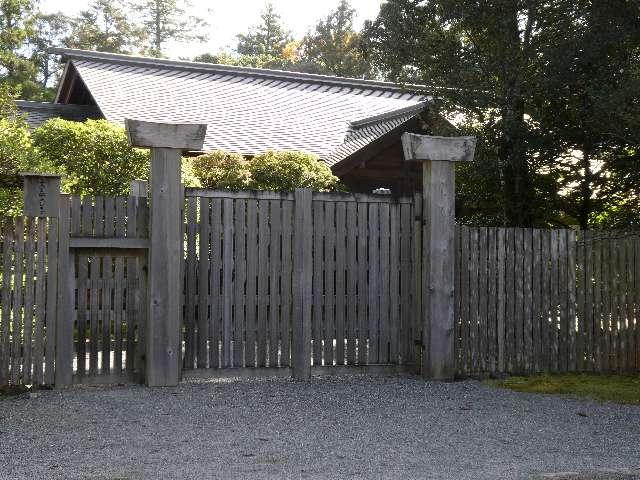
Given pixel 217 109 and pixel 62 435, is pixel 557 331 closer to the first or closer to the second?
pixel 62 435

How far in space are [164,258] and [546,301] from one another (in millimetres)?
4124

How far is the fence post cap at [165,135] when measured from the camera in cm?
724

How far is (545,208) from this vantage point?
43.0ft

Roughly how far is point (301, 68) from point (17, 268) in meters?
36.7

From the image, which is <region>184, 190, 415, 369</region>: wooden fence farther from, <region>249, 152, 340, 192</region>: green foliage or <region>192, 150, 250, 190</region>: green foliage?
<region>192, 150, 250, 190</region>: green foliage

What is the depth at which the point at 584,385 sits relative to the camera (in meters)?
8.05

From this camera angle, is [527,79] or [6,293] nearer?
[6,293]

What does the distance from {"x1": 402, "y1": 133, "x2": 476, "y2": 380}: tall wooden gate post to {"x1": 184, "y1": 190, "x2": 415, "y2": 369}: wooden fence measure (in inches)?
9.4

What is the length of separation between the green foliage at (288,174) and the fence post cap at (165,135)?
22.0 ft

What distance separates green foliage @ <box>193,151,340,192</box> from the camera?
46.7 ft

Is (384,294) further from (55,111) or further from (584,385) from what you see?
(55,111)

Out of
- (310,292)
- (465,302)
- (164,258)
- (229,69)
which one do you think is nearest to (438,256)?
(465,302)

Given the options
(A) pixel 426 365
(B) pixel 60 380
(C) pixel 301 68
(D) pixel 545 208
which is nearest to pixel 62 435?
(B) pixel 60 380

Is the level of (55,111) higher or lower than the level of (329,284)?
higher
